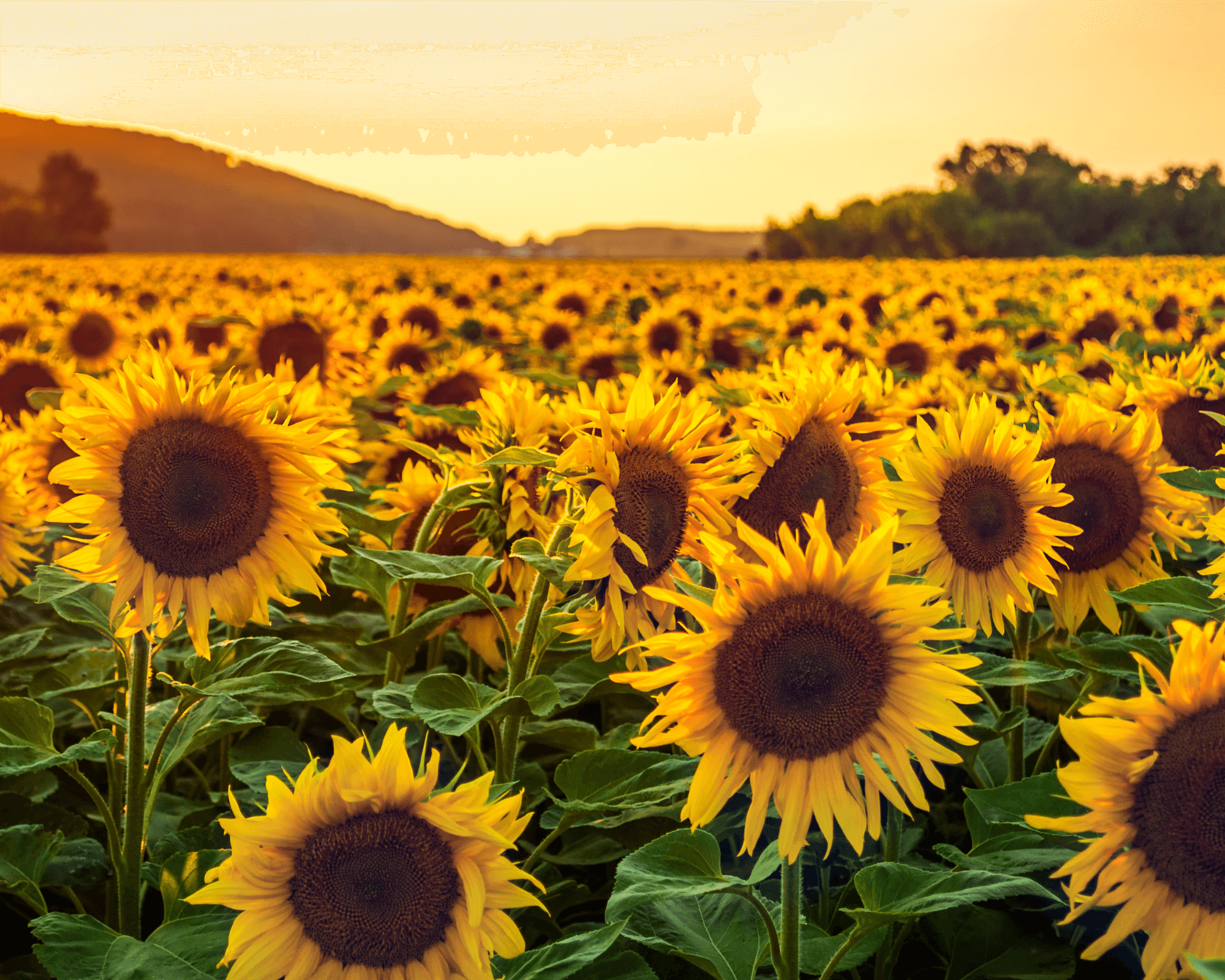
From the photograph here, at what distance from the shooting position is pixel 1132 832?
1.76 meters

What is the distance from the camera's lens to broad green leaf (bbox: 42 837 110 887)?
2.77 m

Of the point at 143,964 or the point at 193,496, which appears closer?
the point at 143,964

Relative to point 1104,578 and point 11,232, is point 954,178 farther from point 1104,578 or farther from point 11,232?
point 1104,578

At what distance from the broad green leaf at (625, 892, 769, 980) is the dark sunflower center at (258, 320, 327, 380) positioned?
4.91 meters

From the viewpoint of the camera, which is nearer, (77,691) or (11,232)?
(77,691)

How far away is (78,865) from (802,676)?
2079 mm

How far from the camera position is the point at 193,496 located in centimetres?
247

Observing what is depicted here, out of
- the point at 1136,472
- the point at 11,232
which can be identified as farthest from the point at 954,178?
the point at 1136,472

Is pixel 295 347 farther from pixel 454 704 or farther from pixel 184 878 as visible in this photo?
pixel 454 704

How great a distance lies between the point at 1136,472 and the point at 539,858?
205 centimetres

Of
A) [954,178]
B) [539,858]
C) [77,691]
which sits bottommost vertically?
[539,858]

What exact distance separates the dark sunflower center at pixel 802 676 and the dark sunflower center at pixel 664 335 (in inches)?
324

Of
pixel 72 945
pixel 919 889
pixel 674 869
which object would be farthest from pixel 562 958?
pixel 72 945

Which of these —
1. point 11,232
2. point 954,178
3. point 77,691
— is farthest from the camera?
point 954,178
